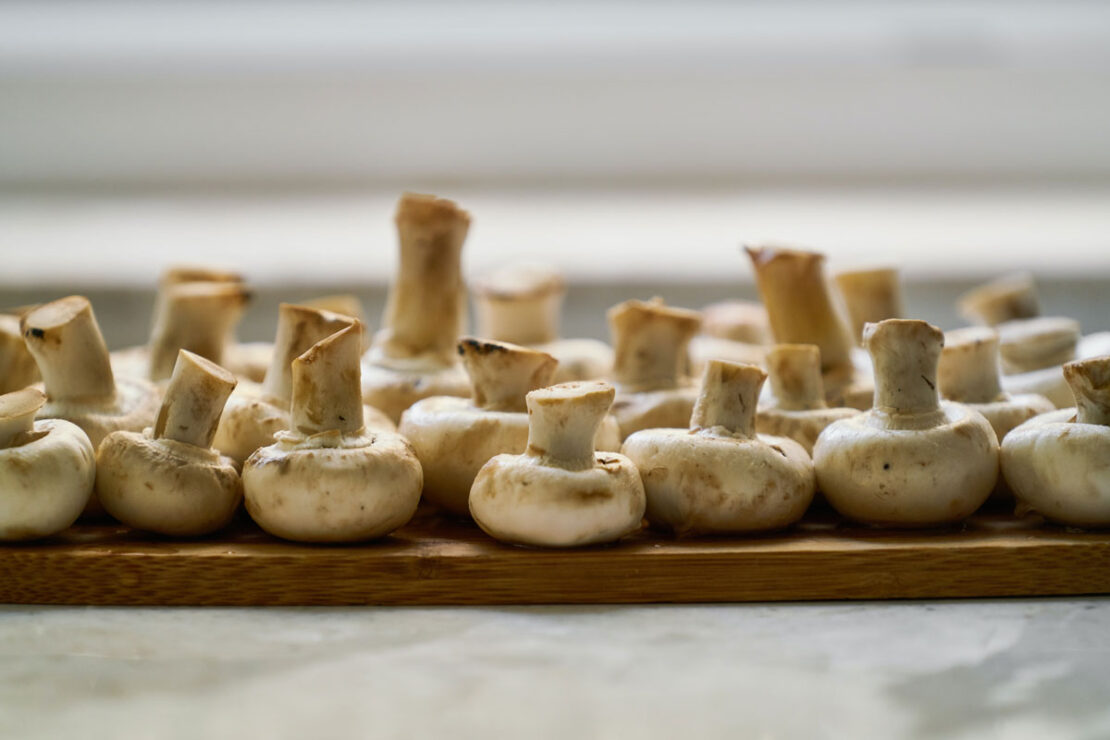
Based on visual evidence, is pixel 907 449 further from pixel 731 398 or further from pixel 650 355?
pixel 650 355

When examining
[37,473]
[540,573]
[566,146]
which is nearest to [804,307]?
[540,573]

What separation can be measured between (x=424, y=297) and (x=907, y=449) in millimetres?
519

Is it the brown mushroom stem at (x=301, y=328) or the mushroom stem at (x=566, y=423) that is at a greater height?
the brown mushroom stem at (x=301, y=328)

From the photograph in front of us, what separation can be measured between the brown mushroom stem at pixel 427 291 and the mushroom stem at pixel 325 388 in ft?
0.88

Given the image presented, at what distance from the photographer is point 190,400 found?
→ 0.85 meters

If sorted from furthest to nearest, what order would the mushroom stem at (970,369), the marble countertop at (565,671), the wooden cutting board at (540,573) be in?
the mushroom stem at (970,369) < the wooden cutting board at (540,573) < the marble countertop at (565,671)

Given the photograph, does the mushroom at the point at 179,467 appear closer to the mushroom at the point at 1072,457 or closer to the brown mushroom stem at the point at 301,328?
the brown mushroom stem at the point at 301,328

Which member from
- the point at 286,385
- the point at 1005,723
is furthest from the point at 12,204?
the point at 1005,723

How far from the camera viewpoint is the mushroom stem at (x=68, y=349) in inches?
35.9

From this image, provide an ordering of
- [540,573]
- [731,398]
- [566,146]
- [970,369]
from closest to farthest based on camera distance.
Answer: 1. [540,573]
2. [731,398]
3. [970,369]
4. [566,146]

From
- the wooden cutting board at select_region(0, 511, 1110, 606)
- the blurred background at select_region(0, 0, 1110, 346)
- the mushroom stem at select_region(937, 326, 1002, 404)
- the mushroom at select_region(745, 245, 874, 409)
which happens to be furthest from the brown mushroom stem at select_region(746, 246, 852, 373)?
the blurred background at select_region(0, 0, 1110, 346)

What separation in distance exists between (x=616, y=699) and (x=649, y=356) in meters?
0.48

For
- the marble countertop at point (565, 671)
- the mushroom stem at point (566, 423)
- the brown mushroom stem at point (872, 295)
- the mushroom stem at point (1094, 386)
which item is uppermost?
the brown mushroom stem at point (872, 295)

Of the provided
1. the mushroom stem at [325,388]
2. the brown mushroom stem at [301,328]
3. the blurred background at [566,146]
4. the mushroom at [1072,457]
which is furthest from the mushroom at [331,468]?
the blurred background at [566,146]
